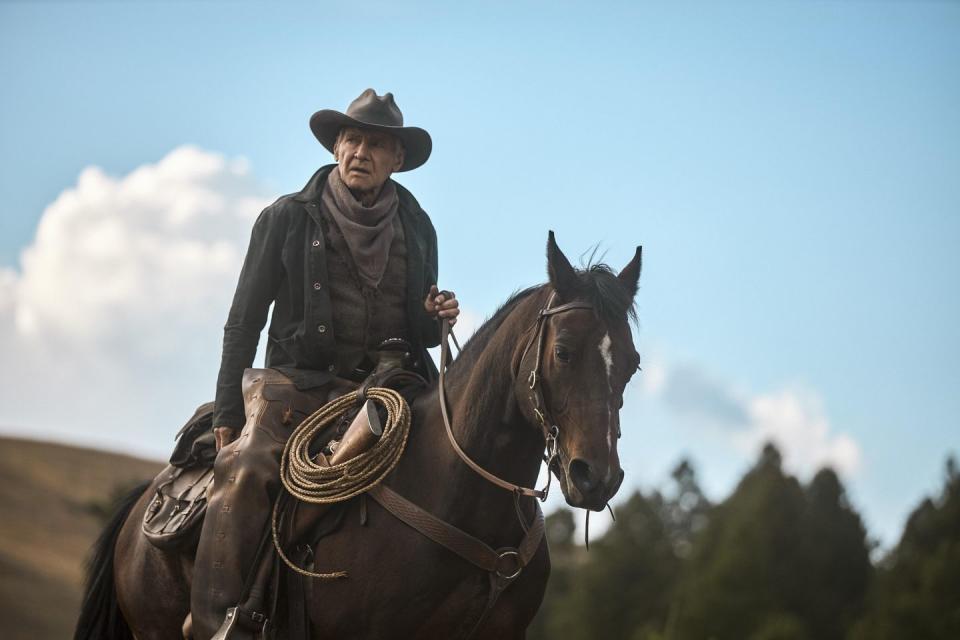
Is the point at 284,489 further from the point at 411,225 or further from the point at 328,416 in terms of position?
the point at 411,225

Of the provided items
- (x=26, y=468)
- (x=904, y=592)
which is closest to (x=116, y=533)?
(x=904, y=592)

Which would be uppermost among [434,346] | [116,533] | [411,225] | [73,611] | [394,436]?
[411,225]

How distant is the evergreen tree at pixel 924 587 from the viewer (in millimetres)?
33594

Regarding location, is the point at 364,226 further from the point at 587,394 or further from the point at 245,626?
the point at 245,626

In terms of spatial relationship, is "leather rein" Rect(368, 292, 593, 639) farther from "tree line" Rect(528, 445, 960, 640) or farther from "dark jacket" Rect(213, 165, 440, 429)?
"tree line" Rect(528, 445, 960, 640)

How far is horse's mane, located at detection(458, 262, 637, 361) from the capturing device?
6.86 metres

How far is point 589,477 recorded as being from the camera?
252 inches

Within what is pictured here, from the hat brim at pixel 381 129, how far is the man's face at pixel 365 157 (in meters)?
0.05

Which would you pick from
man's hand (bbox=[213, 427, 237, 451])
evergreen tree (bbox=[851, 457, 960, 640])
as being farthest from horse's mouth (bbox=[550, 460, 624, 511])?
evergreen tree (bbox=[851, 457, 960, 640])

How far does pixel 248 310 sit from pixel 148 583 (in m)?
2.14

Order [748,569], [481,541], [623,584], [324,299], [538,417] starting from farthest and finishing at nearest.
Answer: [623,584] < [748,569] < [324,299] < [481,541] < [538,417]

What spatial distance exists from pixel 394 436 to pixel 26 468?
94.8 m

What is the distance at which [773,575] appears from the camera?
4097cm

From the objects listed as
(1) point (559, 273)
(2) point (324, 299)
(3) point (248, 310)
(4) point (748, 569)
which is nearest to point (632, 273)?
(1) point (559, 273)
